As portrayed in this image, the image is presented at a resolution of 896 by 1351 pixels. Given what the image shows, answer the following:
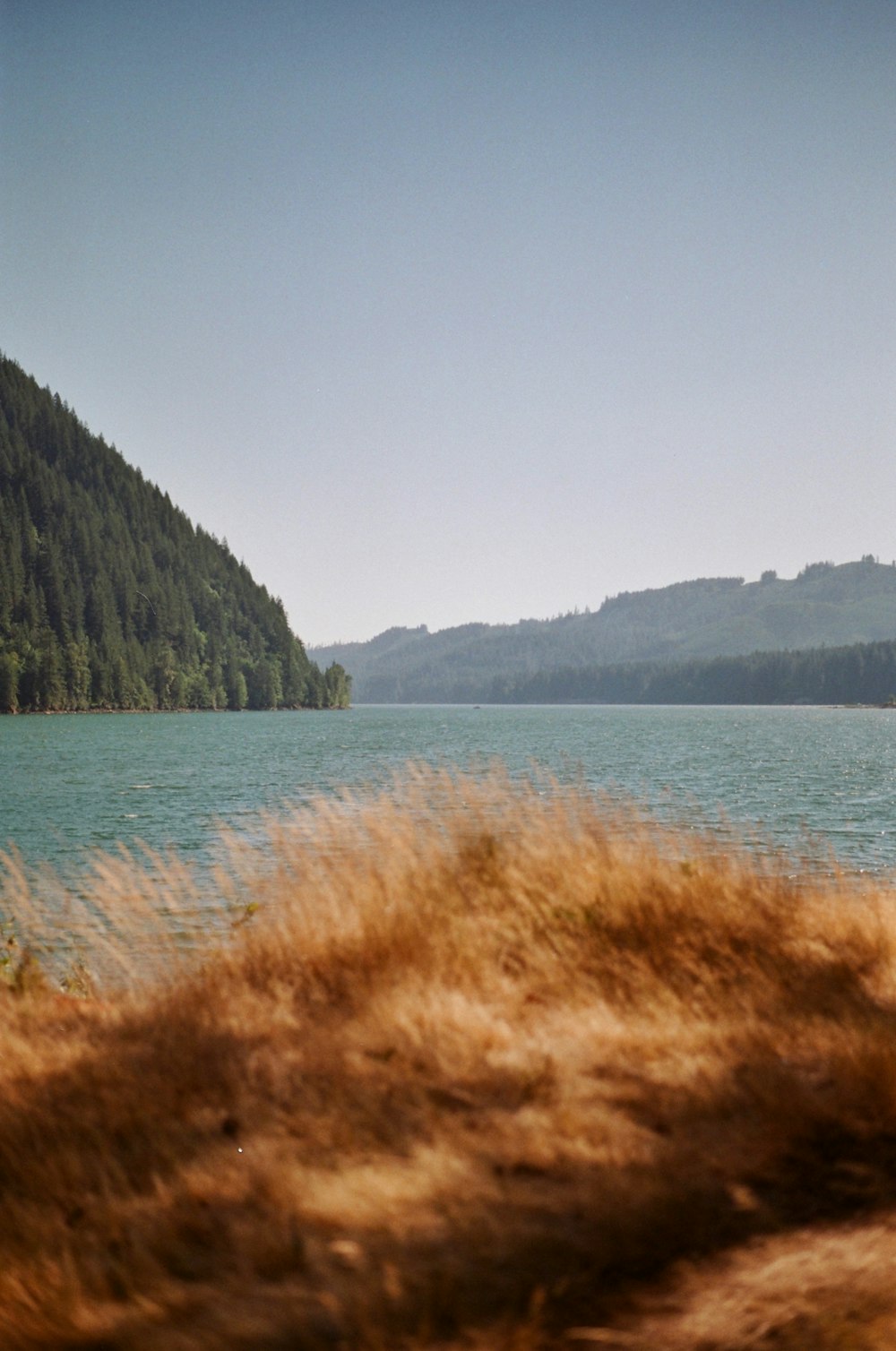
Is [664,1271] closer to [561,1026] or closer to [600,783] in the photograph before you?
[561,1026]

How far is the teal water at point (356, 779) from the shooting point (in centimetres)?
2797

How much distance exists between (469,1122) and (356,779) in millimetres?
39924

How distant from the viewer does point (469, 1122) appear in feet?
15.5

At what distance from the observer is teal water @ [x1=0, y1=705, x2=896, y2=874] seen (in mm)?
27969

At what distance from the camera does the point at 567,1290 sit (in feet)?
12.1

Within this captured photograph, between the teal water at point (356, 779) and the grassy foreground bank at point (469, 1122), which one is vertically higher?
the grassy foreground bank at point (469, 1122)

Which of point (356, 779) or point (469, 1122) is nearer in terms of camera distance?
point (469, 1122)

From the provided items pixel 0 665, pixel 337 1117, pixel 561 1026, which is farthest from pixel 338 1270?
pixel 0 665

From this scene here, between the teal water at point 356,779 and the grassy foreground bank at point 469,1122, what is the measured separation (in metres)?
1.95

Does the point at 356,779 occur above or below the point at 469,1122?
below

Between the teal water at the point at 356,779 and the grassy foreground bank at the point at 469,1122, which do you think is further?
the teal water at the point at 356,779

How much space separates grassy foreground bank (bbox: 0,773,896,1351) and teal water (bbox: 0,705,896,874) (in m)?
1.95

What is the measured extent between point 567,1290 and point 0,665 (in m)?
150

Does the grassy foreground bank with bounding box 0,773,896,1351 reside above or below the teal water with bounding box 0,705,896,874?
above
